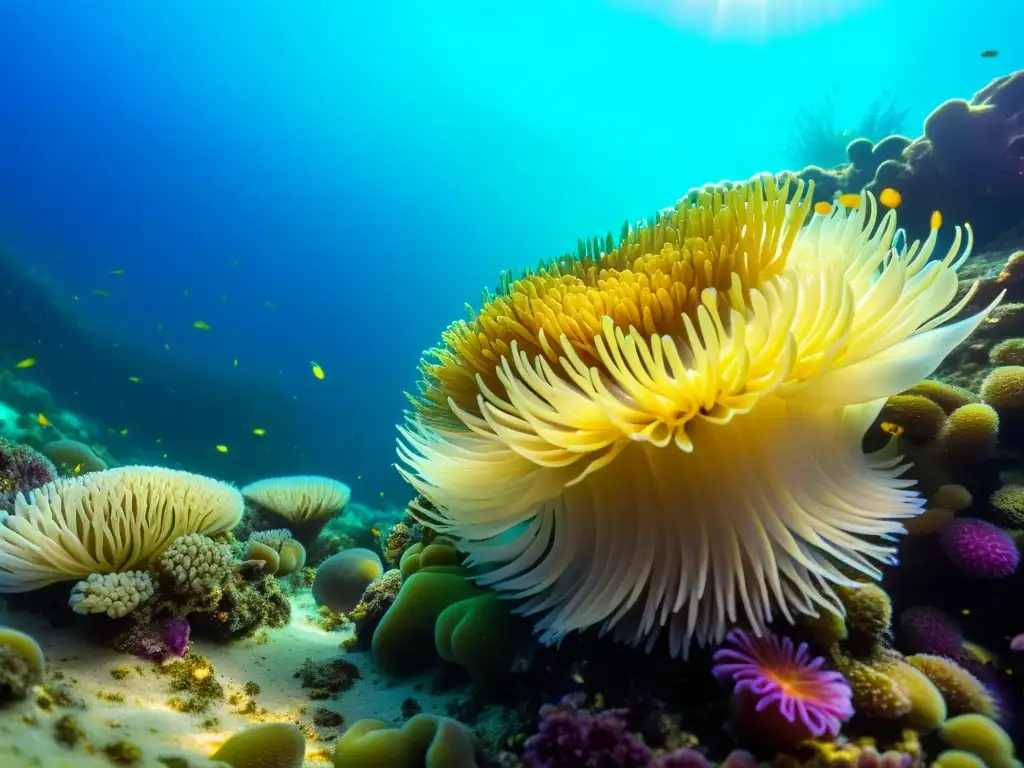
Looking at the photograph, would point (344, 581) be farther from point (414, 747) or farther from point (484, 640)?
point (414, 747)

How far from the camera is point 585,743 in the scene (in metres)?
1.99

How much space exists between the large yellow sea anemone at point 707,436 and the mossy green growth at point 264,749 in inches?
41.8

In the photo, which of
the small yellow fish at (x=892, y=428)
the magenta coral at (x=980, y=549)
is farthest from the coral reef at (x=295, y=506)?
the magenta coral at (x=980, y=549)

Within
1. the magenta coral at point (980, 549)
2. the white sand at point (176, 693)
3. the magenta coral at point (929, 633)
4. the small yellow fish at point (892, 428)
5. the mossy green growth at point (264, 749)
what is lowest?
Answer: the magenta coral at point (929, 633)

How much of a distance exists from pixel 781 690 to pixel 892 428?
72.6 inches

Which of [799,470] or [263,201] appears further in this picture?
[263,201]

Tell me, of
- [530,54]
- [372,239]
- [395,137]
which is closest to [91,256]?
[372,239]

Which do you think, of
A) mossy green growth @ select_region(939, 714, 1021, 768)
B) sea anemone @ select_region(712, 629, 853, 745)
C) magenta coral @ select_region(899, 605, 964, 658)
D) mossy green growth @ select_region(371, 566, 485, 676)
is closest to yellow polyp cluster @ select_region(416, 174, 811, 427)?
mossy green growth @ select_region(371, 566, 485, 676)

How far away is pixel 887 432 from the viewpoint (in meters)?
3.22

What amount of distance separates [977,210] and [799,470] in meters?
9.53

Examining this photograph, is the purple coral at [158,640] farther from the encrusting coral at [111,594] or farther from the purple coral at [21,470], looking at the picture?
the purple coral at [21,470]

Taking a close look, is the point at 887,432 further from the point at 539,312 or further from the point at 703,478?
the point at 539,312

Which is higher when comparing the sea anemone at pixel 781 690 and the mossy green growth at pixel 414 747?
the mossy green growth at pixel 414 747

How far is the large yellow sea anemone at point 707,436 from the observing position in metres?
2.11
